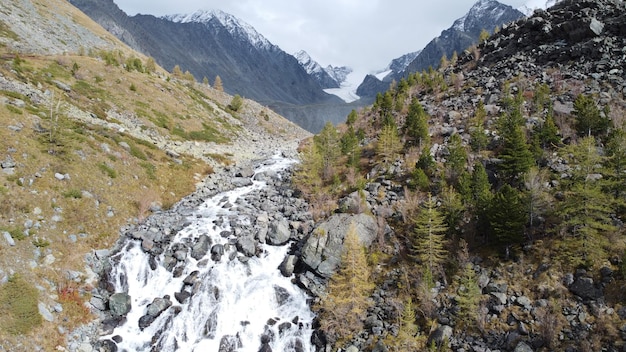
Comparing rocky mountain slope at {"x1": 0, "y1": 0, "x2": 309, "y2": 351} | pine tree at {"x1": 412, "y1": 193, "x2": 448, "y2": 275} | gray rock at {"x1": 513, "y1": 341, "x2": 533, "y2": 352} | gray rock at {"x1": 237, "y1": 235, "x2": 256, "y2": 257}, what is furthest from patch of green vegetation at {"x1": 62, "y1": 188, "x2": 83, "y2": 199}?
gray rock at {"x1": 513, "y1": 341, "x2": 533, "y2": 352}

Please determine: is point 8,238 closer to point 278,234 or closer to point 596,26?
point 278,234

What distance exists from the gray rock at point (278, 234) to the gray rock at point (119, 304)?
39.7 feet

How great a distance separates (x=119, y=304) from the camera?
2469 cm

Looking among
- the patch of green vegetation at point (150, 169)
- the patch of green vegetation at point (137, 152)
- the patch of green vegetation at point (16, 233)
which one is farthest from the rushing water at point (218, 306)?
the patch of green vegetation at point (137, 152)

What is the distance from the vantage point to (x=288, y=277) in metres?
28.7

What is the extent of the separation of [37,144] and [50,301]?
1623 cm

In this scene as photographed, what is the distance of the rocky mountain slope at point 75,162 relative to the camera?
22203 mm

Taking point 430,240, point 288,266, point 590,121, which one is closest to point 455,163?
point 430,240

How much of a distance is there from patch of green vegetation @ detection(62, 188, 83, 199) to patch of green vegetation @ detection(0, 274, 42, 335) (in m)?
9.05

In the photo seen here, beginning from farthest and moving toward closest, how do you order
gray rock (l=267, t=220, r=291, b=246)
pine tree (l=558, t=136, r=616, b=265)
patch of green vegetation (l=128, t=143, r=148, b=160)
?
1. patch of green vegetation (l=128, t=143, r=148, b=160)
2. gray rock (l=267, t=220, r=291, b=246)
3. pine tree (l=558, t=136, r=616, b=265)

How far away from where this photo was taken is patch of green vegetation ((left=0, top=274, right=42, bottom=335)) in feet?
64.2

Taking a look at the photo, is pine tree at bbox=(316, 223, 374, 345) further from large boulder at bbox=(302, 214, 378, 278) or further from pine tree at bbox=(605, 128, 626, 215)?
pine tree at bbox=(605, 128, 626, 215)

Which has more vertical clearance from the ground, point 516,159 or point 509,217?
point 516,159

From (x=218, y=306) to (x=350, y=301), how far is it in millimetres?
10443
